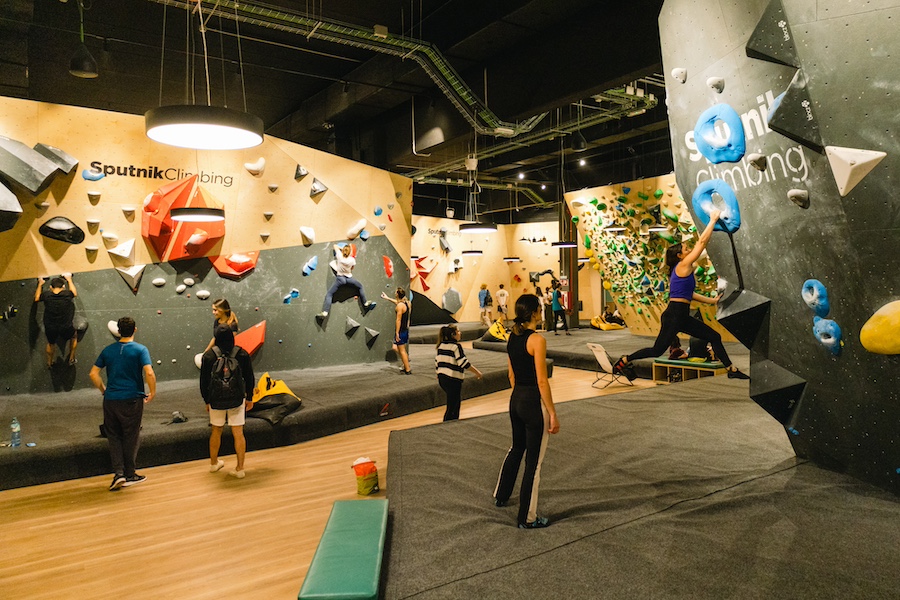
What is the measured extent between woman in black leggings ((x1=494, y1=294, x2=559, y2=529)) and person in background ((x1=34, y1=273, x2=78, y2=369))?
629cm

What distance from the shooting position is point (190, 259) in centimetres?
814

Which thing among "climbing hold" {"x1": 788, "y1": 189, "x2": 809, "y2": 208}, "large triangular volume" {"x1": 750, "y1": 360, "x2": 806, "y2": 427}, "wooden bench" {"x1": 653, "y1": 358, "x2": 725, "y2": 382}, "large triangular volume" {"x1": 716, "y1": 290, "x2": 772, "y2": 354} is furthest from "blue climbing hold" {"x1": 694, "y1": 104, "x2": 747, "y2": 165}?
"wooden bench" {"x1": 653, "y1": 358, "x2": 725, "y2": 382}

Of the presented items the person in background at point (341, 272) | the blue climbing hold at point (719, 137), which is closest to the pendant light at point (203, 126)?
the blue climbing hold at point (719, 137)

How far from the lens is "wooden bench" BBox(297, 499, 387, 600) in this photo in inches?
98.3

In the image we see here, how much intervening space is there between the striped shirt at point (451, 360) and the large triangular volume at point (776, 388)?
261 cm

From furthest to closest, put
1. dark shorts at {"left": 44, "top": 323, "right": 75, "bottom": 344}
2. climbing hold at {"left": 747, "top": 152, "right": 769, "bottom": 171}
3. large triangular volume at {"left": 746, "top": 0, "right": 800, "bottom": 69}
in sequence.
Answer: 1. dark shorts at {"left": 44, "top": 323, "right": 75, "bottom": 344}
2. climbing hold at {"left": 747, "top": 152, "right": 769, "bottom": 171}
3. large triangular volume at {"left": 746, "top": 0, "right": 800, "bottom": 69}

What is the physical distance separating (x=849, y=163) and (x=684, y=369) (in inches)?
274

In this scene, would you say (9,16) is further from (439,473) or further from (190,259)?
(439,473)

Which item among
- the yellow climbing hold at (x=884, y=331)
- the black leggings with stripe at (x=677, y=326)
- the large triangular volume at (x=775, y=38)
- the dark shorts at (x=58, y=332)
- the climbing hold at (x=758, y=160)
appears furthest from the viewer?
the dark shorts at (x=58, y=332)

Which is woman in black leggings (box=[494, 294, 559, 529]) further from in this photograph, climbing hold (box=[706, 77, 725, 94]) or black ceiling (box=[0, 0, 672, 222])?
black ceiling (box=[0, 0, 672, 222])

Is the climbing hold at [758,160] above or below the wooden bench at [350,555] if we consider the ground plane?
above

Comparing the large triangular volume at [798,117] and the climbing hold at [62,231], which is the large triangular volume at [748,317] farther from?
the climbing hold at [62,231]

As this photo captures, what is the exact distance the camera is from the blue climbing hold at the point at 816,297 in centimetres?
345

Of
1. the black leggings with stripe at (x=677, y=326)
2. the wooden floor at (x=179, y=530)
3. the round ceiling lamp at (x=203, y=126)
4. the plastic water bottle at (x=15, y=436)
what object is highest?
the round ceiling lamp at (x=203, y=126)
